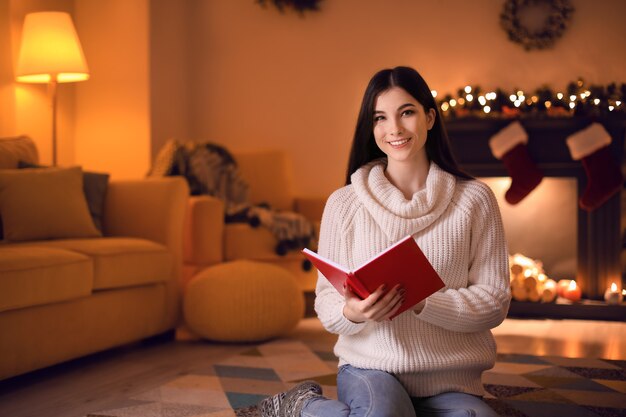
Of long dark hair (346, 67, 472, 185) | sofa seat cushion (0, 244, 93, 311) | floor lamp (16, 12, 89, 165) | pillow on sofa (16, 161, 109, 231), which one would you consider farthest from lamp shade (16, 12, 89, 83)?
long dark hair (346, 67, 472, 185)

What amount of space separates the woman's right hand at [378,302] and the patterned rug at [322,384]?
0.86 metres

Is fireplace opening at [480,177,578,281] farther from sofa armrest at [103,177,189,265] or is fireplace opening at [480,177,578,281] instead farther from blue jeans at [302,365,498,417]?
blue jeans at [302,365,498,417]

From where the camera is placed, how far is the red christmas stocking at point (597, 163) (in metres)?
3.98

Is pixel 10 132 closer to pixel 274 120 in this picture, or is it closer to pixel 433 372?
pixel 274 120

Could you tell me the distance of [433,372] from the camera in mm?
1534

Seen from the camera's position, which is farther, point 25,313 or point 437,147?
point 25,313

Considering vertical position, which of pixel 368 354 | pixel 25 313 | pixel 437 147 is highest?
pixel 437 147

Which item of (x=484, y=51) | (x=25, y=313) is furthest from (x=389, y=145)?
(x=484, y=51)

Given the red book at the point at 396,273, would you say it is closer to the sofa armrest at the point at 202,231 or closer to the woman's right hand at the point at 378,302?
the woman's right hand at the point at 378,302

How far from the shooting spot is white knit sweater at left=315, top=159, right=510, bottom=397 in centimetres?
151

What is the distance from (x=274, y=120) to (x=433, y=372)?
364 cm

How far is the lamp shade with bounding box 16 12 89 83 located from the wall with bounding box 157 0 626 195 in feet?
2.59

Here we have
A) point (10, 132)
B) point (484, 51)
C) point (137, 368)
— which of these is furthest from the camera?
point (484, 51)

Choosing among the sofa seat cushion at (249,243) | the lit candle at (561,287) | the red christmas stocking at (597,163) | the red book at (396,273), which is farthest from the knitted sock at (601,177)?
the red book at (396,273)
